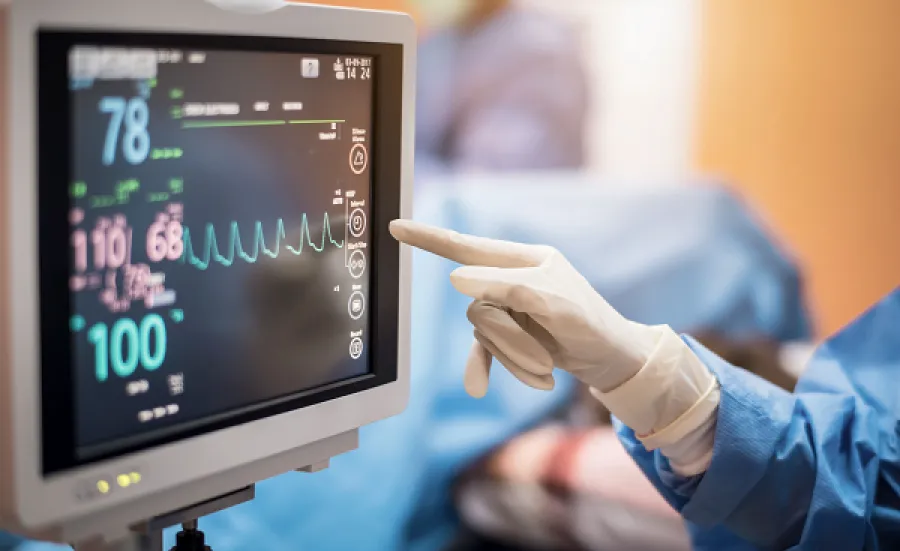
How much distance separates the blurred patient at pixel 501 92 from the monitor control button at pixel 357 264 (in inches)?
42.1

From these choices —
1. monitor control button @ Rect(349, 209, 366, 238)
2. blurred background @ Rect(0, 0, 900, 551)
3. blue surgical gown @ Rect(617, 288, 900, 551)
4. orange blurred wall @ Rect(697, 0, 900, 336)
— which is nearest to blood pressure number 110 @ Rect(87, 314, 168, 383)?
monitor control button @ Rect(349, 209, 366, 238)

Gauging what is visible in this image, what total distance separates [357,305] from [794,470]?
59cm

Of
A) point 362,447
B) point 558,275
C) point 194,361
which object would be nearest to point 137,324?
point 194,361

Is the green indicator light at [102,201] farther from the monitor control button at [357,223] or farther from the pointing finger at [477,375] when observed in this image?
the pointing finger at [477,375]

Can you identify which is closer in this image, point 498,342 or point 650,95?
point 498,342

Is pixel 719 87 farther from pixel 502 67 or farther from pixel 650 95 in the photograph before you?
pixel 502 67

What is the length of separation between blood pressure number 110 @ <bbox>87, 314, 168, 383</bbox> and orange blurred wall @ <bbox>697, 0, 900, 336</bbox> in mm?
1618

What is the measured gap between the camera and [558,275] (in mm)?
1035

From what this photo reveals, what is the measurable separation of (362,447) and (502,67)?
0.85 metres

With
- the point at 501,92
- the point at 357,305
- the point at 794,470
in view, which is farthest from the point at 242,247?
the point at 501,92

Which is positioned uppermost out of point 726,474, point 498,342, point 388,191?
point 388,191

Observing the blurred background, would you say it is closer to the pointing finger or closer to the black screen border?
the pointing finger

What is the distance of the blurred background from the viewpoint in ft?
6.59

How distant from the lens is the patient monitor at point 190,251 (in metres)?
0.69
